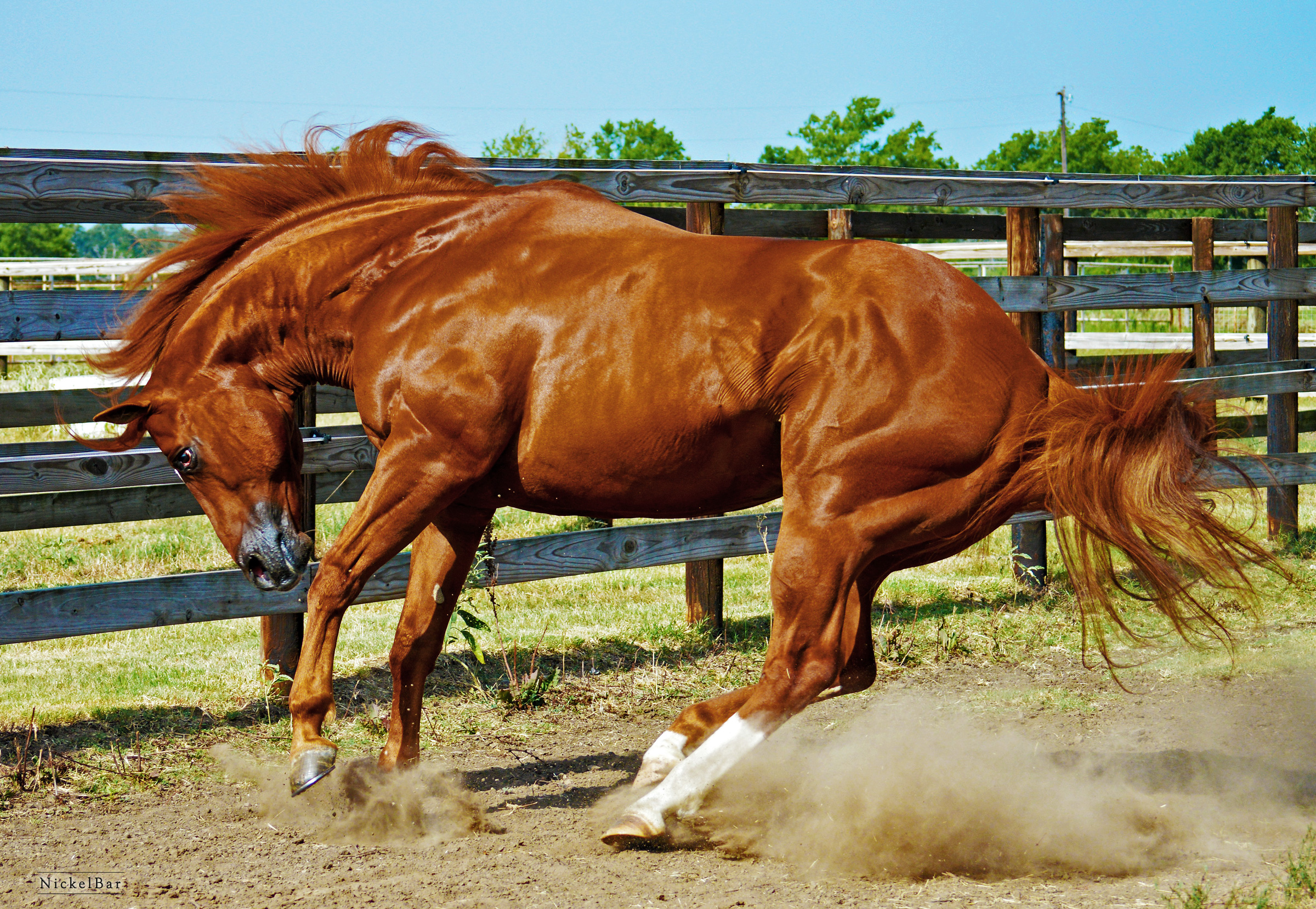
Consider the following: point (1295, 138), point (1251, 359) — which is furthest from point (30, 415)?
point (1295, 138)

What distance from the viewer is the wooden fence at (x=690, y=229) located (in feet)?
14.8

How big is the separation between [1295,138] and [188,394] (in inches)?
3251

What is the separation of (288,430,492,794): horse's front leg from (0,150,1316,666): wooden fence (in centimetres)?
137

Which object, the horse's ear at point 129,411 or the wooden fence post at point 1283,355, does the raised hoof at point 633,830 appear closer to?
the horse's ear at point 129,411

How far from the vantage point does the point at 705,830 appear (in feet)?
11.8

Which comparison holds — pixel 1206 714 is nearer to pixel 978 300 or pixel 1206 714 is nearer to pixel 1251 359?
pixel 978 300

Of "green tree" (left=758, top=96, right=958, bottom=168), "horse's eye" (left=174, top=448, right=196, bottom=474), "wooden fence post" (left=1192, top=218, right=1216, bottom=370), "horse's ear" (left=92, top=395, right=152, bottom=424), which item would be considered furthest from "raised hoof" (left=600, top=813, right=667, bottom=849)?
"green tree" (left=758, top=96, right=958, bottom=168)

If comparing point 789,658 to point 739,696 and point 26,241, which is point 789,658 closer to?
point 739,696

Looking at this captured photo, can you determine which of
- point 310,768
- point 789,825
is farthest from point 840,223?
point 310,768

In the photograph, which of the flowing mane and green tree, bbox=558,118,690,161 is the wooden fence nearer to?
the flowing mane

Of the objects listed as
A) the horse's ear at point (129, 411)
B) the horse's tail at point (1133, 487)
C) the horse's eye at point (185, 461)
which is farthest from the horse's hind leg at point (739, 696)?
the horse's ear at point (129, 411)

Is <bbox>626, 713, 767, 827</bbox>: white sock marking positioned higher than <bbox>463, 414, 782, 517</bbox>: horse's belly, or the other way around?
<bbox>463, 414, 782, 517</bbox>: horse's belly

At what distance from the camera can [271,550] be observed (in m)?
3.71

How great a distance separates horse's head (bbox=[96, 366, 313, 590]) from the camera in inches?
146
